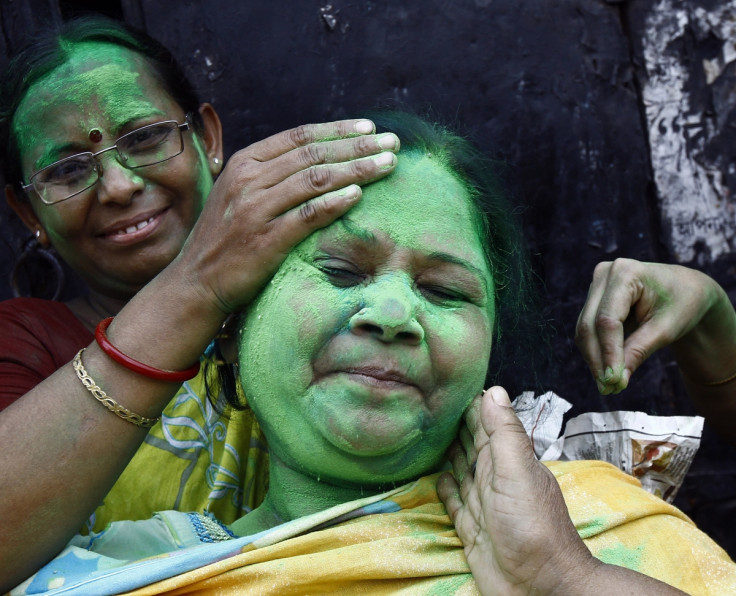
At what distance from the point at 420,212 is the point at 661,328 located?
840 millimetres

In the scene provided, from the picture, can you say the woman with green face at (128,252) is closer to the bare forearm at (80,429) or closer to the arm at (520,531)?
the bare forearm at (80,429)

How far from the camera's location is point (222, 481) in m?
2.39

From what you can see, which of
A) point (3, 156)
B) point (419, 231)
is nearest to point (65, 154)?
point (3, 156)

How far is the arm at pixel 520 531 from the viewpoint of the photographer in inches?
62.5

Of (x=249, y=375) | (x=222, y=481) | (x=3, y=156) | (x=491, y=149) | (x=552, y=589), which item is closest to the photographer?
(x=552, y=589)

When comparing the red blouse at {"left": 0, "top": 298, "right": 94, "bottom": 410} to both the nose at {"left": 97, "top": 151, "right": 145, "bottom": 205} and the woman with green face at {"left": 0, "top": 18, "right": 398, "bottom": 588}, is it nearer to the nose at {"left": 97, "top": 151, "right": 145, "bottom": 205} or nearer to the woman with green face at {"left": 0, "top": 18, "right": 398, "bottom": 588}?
the woman with green face at {"left": 0, "top": 18, "right": 398, "bottom": 588}

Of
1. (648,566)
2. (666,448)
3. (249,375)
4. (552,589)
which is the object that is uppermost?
(249,375)

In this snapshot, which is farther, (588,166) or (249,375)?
(588,166)

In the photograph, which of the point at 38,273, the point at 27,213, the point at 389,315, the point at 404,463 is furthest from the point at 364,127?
the point at 38,273

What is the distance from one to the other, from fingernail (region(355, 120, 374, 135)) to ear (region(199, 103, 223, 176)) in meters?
1.08

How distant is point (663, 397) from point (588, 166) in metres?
0.87

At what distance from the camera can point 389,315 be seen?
1720 mm

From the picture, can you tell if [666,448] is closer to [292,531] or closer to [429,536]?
[429,536]

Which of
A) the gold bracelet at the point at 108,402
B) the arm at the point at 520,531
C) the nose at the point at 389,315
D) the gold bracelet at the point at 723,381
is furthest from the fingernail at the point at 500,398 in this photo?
the gold bracelet at the point at 723,381
